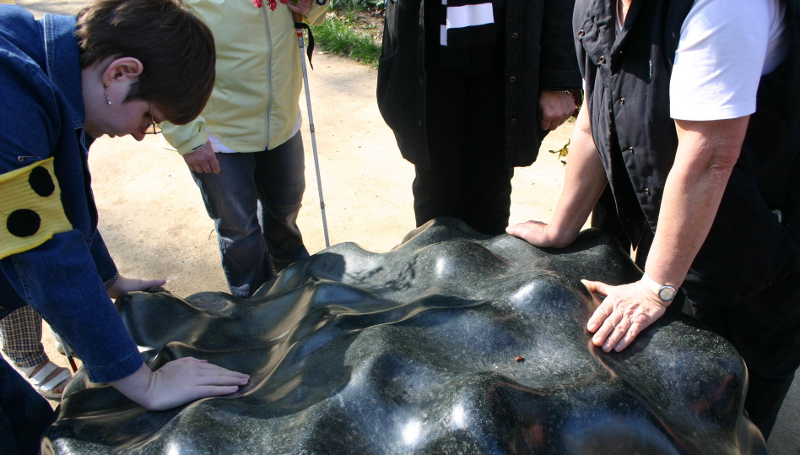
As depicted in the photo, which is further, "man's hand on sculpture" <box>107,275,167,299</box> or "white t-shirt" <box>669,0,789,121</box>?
"man's hand on sculpture" <box>107,275,167,299</box>

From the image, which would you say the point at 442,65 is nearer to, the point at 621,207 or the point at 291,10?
the point at 291,10

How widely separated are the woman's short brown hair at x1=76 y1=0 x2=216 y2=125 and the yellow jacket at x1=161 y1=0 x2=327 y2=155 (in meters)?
0.83

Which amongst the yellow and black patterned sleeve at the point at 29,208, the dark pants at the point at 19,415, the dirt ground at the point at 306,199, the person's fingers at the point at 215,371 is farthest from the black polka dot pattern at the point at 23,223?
the dirt ground at the point at 306,199

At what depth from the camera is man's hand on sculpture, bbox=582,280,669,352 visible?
148cm

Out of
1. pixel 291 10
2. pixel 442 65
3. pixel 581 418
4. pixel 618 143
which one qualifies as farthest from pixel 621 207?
pixel 291 10

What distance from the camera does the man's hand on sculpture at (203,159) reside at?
2475mm

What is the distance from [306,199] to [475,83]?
2075 millimetres

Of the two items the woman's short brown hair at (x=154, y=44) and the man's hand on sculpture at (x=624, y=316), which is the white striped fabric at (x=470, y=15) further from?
the man's hand on sculpture at (x=624, y=316)

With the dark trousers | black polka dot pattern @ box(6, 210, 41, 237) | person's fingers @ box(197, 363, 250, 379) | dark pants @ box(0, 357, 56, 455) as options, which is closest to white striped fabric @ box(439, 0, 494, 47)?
the dark trousers

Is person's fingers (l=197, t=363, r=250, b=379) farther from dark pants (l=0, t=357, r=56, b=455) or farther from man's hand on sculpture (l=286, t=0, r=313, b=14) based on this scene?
man's hand on sculpture (l=286, t=0, r=313, b=14)

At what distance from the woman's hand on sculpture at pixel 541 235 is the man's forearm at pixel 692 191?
466 millimetres

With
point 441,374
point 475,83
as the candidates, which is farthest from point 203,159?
point 441,374

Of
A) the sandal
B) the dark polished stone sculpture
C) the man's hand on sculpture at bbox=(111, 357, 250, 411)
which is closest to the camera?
the dark polished stone sculpture

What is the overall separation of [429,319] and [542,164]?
3482mm
